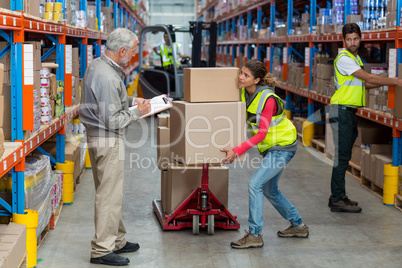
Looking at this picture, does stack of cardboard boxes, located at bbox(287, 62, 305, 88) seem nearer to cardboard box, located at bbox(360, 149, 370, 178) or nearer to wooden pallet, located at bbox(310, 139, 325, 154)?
wooden pallet, located at bbox(310, 139, 325, 154)

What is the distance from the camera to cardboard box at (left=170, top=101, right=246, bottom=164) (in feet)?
15.4

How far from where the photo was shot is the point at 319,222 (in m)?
5.94

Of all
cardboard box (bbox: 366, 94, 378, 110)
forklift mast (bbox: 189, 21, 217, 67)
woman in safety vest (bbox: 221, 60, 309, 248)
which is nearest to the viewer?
woman in safety vest (bbox: 221, 60, 309, 248)

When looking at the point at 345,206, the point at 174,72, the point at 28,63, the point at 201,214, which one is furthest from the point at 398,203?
the point at 174,72

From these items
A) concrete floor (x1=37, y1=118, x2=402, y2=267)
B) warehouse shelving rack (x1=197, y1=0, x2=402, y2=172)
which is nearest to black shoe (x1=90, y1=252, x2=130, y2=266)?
concrete floor (x1=37, y1=118, x2=402, y2=267)

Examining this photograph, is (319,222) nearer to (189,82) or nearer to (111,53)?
(189,82)

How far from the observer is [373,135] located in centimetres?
794

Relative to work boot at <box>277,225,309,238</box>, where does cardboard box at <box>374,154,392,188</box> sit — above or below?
above

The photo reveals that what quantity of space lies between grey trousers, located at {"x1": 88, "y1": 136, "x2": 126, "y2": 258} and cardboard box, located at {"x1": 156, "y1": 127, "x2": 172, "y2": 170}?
1.21 meters

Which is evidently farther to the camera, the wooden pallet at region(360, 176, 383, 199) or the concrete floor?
the wooden pallet at region(360, 176, 383, 199)

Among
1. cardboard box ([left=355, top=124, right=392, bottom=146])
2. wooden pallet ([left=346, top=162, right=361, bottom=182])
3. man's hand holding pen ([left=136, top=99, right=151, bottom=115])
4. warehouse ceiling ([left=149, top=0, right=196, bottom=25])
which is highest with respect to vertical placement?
warehouse ceiling ([left=149, top=0, right=196, bottom=25])

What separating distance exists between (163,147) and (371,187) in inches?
117

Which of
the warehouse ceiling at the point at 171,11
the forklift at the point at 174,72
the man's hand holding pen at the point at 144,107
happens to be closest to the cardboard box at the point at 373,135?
the man's hand holding pen at the point at 144,107

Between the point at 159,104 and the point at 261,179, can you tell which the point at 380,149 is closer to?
the point at 261,179
